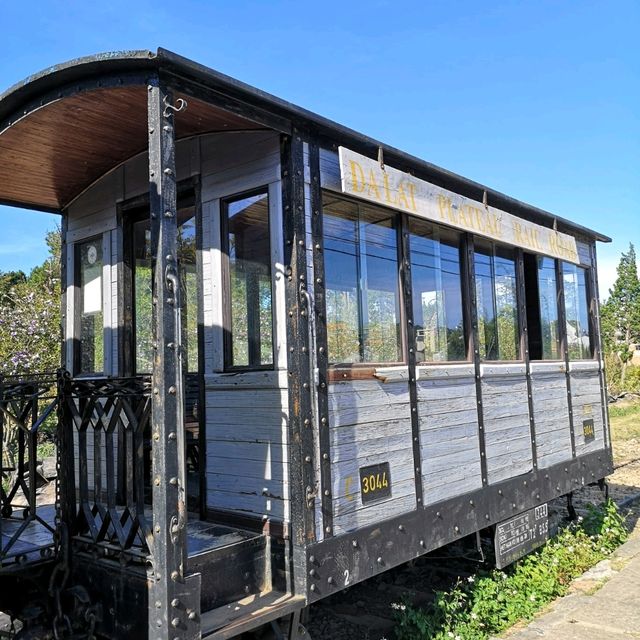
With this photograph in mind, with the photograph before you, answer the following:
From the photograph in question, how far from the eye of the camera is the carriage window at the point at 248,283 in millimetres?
3529

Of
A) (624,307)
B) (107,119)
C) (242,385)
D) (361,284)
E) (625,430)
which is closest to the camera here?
(107,119)

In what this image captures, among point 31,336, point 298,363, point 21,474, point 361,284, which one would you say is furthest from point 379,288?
point 31,336

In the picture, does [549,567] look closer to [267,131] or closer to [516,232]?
[516,232]

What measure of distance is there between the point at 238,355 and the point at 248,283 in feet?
1.35

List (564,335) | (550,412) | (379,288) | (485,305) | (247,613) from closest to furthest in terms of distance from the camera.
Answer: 1. (247,613)
2. (379,288)
3. (485,305)
4. (550,412)
5. (564,335)

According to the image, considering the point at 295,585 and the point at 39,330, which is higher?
the point at 39,330

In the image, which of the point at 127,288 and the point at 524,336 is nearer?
the point at 127,288


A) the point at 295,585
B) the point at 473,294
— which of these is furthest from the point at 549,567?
the point at 295,585

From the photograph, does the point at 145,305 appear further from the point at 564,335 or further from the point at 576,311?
the point at 576,311

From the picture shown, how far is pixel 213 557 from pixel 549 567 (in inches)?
151

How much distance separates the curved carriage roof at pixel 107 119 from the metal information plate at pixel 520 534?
9.00ft

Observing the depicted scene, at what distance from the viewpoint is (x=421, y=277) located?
4.48 meters

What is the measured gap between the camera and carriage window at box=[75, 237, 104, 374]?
15.2 feet

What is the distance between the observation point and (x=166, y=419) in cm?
261
